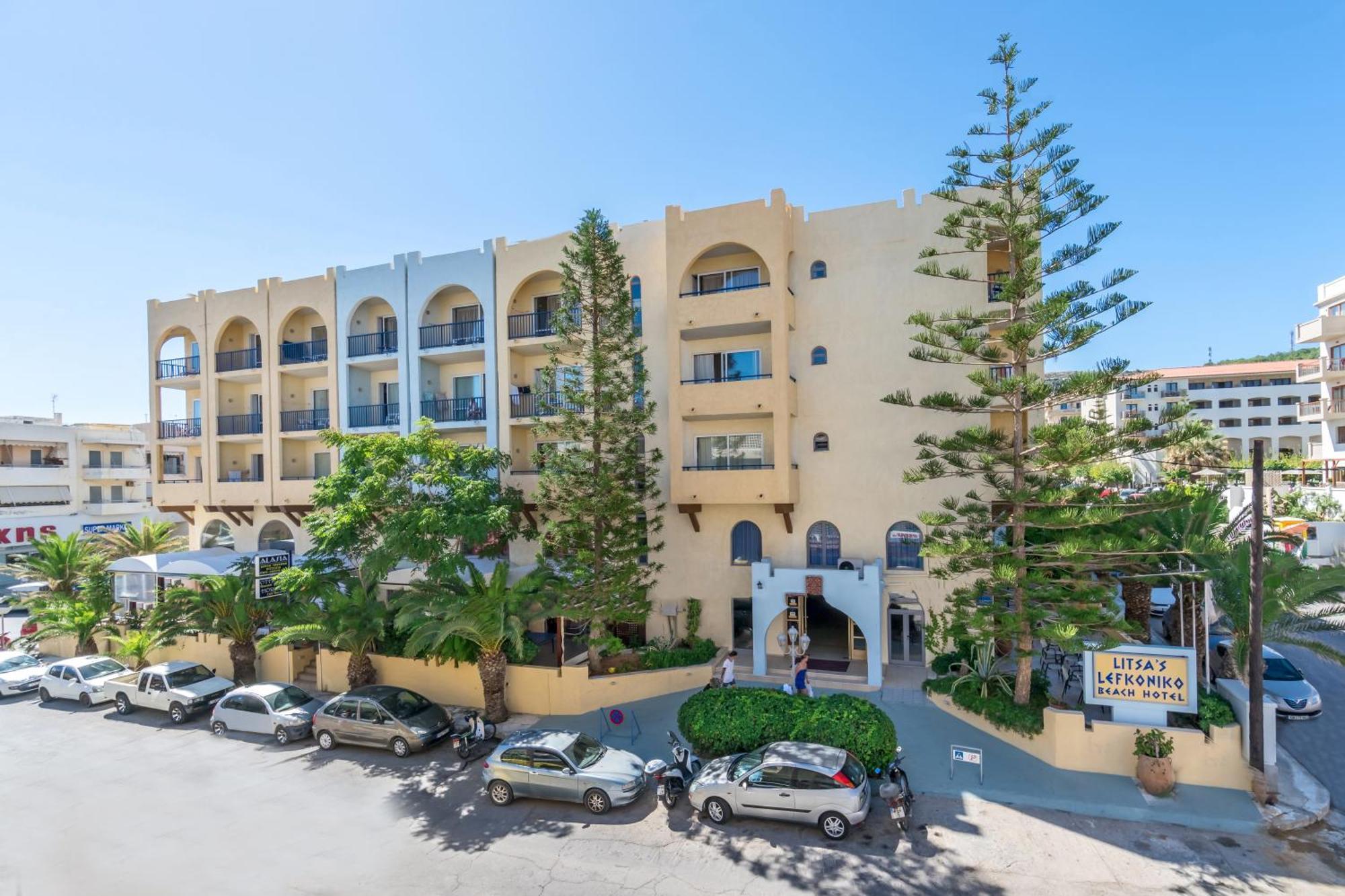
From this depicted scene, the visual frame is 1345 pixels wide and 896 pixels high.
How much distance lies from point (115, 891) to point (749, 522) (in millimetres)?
16161

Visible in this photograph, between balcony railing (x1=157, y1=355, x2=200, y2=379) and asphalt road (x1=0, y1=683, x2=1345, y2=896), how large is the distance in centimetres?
1827

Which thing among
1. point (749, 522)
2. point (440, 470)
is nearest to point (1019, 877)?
point (749, 522)

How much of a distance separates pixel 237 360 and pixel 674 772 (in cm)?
2521

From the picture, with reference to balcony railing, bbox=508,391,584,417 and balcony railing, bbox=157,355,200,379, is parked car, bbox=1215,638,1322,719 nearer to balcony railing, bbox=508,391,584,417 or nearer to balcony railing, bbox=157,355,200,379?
balcony railing, bbox=508,391,584,417

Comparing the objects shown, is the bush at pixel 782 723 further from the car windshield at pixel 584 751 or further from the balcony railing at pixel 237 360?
the balcony railing at pixel 237 360

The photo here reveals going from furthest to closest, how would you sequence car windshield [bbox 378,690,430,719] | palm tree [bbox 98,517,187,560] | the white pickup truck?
palm tree [bbox 98,517,187,560]
the white pickup truck
car windshield [bbox 378,690,430,719]

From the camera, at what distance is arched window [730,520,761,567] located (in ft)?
67.6

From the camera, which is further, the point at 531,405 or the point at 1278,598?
the point at 531,405

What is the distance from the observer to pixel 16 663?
21.5m

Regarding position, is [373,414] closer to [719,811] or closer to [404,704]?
[404,704]

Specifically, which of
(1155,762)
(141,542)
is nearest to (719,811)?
(1155,762)

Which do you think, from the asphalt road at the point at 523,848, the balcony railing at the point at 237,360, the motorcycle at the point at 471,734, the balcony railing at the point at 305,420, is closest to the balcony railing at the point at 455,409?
the balcony railing at the point at 305,420

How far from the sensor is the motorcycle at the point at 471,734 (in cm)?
1410

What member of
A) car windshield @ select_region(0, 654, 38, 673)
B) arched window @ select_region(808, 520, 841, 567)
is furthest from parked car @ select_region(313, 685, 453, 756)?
car windshield @ select_region(0, 654, 38, 673)
